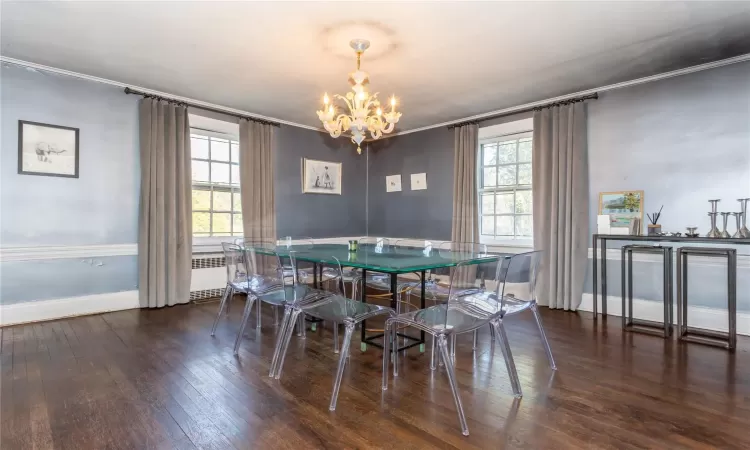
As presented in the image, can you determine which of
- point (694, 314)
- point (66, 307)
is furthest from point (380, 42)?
point (66, 307)

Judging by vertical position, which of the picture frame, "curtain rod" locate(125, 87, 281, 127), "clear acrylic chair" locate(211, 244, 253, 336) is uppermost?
"curtain rod" locate(125, 87, 281, 127)

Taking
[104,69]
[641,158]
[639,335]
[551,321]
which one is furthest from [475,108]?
[104,69]

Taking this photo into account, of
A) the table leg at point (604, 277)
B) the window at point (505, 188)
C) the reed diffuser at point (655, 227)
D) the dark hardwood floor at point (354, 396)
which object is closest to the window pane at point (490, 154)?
the window at point (505, 188)

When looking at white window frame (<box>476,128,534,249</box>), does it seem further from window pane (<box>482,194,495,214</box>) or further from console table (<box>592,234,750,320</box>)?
console table (<box>592,234,750,320</box>)

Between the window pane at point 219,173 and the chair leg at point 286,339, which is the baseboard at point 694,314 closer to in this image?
the chair leg at point 286,339

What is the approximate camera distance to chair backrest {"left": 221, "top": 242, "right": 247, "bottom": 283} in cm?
295

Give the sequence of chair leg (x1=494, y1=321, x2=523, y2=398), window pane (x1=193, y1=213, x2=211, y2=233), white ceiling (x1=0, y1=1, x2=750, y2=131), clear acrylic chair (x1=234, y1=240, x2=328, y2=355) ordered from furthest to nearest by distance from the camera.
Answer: window pane (x1=193, y1=213, x2=211, y2=233) → clear acrylic chair (x1=234, y1=240, x2=328, y2=355) → white ceiling (x1=0, y1=1, x2=750, y2=131) → chair leg (x1=494, y1=321, x2=523, y2=398)

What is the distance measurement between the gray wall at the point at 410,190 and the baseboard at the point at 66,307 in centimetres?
362

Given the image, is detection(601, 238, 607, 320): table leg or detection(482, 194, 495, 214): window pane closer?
detection(601, 238, 607, 320): table leg

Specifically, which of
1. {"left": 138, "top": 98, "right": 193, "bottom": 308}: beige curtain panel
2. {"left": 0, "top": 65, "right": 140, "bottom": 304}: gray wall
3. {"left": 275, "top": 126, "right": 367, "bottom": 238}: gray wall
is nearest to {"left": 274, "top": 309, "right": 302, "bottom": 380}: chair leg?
{"left": 138, "top": 98, "right": 193, "bottom": 308}: beige curtain panel

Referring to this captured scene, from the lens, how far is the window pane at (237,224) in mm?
4895

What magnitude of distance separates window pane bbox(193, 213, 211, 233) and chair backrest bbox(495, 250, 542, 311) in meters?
3.76

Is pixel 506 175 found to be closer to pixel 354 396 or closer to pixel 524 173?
pixel 524 173

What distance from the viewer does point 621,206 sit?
3797 mm
